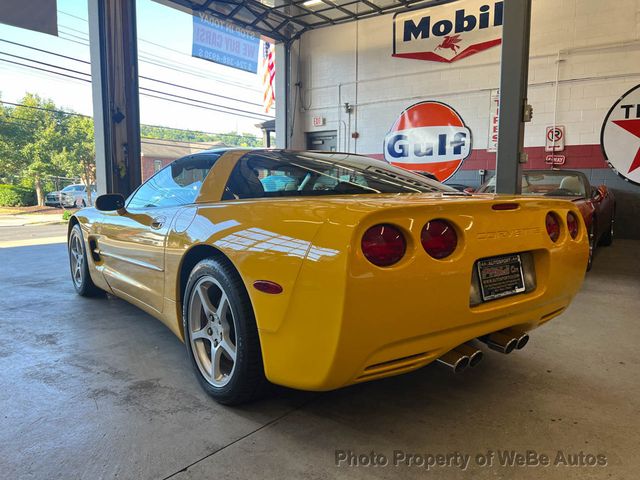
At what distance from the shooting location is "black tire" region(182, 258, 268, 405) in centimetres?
179

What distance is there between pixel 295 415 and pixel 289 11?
10.4 meters

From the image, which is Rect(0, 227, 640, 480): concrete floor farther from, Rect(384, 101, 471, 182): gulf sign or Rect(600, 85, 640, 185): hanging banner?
Rect(384, 101, 471, 182): gulf sign

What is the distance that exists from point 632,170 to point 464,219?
8.05 meters

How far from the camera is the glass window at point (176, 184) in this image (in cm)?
250

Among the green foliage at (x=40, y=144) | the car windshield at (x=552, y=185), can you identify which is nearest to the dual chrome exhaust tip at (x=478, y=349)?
the car windshield at (x=552, y=185)

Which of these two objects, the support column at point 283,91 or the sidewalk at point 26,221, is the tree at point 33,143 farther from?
the support column at point 283,91

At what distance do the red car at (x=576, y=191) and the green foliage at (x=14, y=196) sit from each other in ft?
79.2

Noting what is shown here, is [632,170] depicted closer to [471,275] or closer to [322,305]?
[471,275]

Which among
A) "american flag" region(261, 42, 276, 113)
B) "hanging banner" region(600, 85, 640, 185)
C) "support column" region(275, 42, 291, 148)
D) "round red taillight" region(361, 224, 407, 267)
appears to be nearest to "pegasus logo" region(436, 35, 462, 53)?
"hanging banner" region(600, 85, 640, 185)

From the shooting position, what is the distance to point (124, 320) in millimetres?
3301

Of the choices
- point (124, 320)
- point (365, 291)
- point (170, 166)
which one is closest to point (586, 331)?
point (365, 291)

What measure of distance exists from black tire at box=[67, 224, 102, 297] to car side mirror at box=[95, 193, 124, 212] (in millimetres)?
833

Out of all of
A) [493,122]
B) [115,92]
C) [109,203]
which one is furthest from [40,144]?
[109,203]

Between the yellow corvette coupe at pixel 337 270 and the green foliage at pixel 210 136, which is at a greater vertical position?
the green foliage at pixel 210 136
